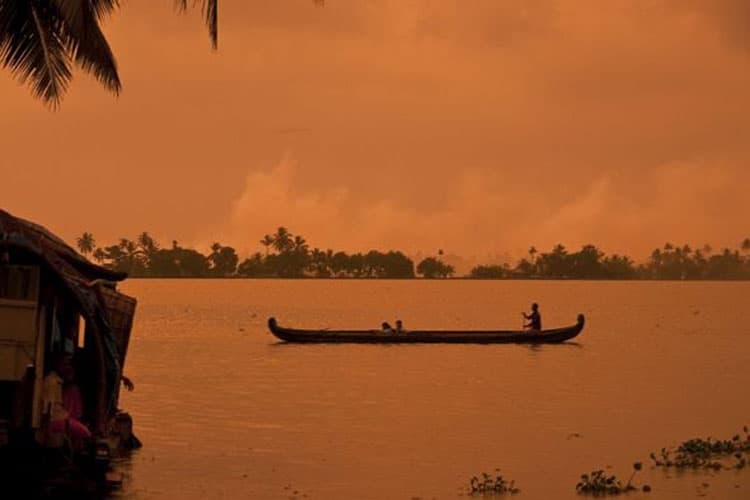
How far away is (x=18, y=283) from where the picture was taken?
53.9ft

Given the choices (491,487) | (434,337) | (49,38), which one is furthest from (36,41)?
(434,337)

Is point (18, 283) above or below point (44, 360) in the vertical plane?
above

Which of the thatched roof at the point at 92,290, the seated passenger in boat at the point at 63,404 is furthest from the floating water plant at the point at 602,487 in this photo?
the seated passenger in boat at the point at 63,404

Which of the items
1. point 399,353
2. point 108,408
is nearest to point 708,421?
point 108,408

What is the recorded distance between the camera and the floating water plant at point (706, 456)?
72.5 ft

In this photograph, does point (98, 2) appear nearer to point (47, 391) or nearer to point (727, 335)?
point (47, 391)

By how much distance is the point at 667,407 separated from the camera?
35125 millimetres

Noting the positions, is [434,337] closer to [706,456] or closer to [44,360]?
[706,456]

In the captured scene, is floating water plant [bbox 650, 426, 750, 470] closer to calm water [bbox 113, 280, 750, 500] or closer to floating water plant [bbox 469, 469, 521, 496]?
calm water [bbox 113, 280, 750, 500]

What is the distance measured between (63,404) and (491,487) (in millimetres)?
6802

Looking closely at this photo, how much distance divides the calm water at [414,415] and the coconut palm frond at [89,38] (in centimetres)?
616

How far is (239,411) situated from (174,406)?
1.71 m

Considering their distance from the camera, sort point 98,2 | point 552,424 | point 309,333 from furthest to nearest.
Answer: point 309,333 < point 552,424 < point 98,2

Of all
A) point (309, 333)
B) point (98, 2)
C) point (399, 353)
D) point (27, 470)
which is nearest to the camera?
point (27, 470)
